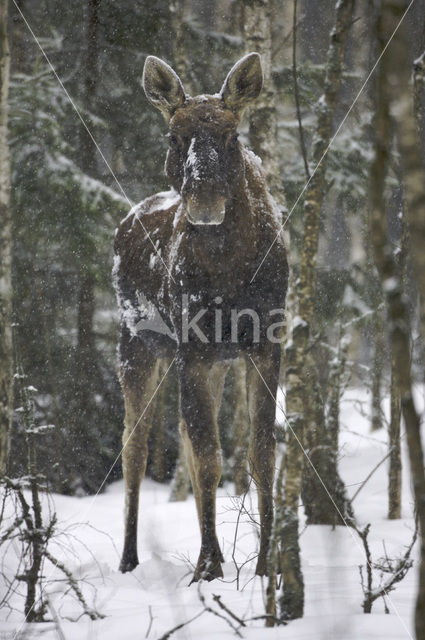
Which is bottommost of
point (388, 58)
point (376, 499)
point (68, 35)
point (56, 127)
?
point (376, 499)

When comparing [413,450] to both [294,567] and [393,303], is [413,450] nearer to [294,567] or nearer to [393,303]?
[393,303]

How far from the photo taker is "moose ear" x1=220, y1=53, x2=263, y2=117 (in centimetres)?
424

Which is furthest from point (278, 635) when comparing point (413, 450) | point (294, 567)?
point (413, 450)

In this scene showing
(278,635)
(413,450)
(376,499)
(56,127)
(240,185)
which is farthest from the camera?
(56,127)

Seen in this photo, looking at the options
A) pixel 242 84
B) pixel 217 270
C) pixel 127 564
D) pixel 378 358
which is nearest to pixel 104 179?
pixel 378 358

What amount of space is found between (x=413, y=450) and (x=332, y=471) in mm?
3932

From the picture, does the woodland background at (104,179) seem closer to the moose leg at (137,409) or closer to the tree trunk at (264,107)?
the tree trunk at (264,107)

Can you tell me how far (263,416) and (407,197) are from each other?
3021mm

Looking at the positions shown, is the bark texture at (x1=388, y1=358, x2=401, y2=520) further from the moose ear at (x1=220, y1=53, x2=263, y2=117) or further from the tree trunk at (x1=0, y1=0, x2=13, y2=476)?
the tree trunk at (x1=0, y1=0, x2=13, y2=476)

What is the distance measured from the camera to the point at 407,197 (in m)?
1.32

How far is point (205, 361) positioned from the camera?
4.29 meters

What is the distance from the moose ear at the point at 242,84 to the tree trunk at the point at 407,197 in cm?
293

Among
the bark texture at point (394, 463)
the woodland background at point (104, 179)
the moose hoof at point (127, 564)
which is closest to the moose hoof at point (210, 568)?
Answer: the moose hoof at point (127, 564)

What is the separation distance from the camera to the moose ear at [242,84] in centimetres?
424
